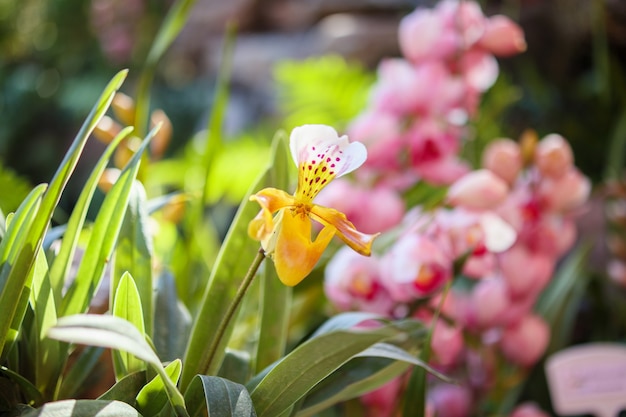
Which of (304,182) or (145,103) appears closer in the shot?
(304,182)

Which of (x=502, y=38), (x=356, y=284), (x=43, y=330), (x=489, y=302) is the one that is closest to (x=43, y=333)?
(x=43, y=330)

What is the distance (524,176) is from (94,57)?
2.18 meters

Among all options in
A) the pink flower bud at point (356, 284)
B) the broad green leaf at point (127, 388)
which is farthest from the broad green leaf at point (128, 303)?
the pink flower bud at point (356, 284)

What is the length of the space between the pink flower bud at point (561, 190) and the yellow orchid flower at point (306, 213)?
1.28 ft

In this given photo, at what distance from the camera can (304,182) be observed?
1.01 ft

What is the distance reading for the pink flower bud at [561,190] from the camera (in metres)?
0.64

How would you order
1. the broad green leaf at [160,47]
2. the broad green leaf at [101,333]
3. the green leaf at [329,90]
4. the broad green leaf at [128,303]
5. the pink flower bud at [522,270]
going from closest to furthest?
the broad green leaf at [101,333], the broad green leaf at [128,303], the broad green leaf at [160,47], the pink flower bud at [522,270], the green leaf at [329,90]

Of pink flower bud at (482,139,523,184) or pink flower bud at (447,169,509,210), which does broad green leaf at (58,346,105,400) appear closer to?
pink flower bud at (447,169,509,210)

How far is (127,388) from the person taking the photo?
338 mm

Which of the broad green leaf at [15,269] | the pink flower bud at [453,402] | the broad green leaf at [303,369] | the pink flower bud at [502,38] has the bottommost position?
the pink flower bud at [453,402]

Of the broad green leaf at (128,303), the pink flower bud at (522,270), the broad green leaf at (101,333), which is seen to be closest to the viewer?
the broad green leaf at (101,333)

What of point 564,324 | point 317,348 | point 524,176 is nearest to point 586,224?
point 564,324

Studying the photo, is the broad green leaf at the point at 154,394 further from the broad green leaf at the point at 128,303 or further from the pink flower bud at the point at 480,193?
the pink flower bud at the point at 480,193

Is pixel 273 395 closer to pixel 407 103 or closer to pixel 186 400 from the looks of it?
pixel 186 400
